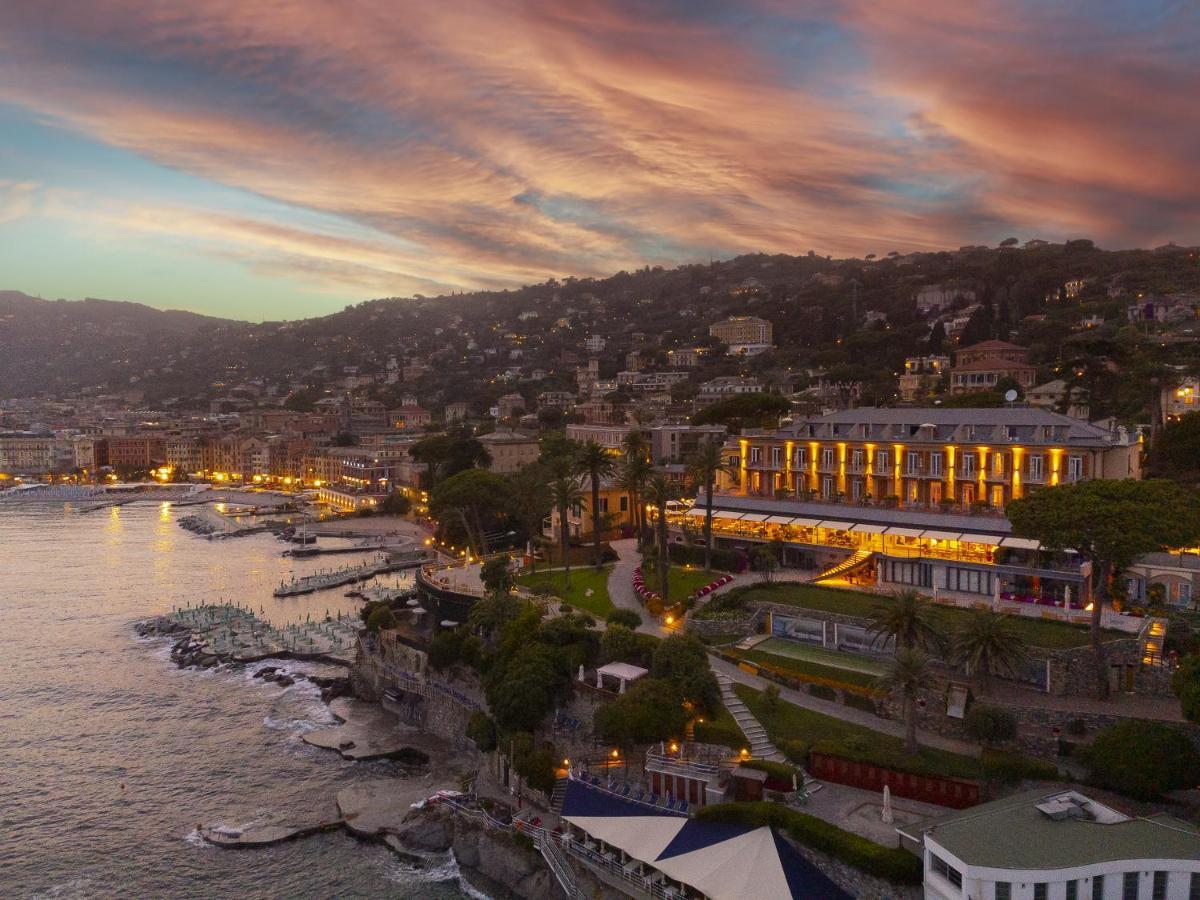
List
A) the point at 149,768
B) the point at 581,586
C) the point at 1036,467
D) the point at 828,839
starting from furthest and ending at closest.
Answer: the point at 581,586, the point at 1036,467, the point at 149,768, the point at 828,839

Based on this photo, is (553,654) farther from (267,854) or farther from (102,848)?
(102,848)

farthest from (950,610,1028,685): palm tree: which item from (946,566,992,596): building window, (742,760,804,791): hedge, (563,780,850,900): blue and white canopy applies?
(946,566,992,596): building window

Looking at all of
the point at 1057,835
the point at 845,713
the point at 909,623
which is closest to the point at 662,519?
the point at 845,713

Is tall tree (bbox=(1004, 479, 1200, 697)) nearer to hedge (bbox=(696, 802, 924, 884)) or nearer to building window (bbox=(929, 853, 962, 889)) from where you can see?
hedge (bbox=(696, 802, 924, 884))

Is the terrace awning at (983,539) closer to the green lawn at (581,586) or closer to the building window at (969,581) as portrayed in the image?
the building window at (969,581)

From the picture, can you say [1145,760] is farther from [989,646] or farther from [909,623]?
[909,623]
